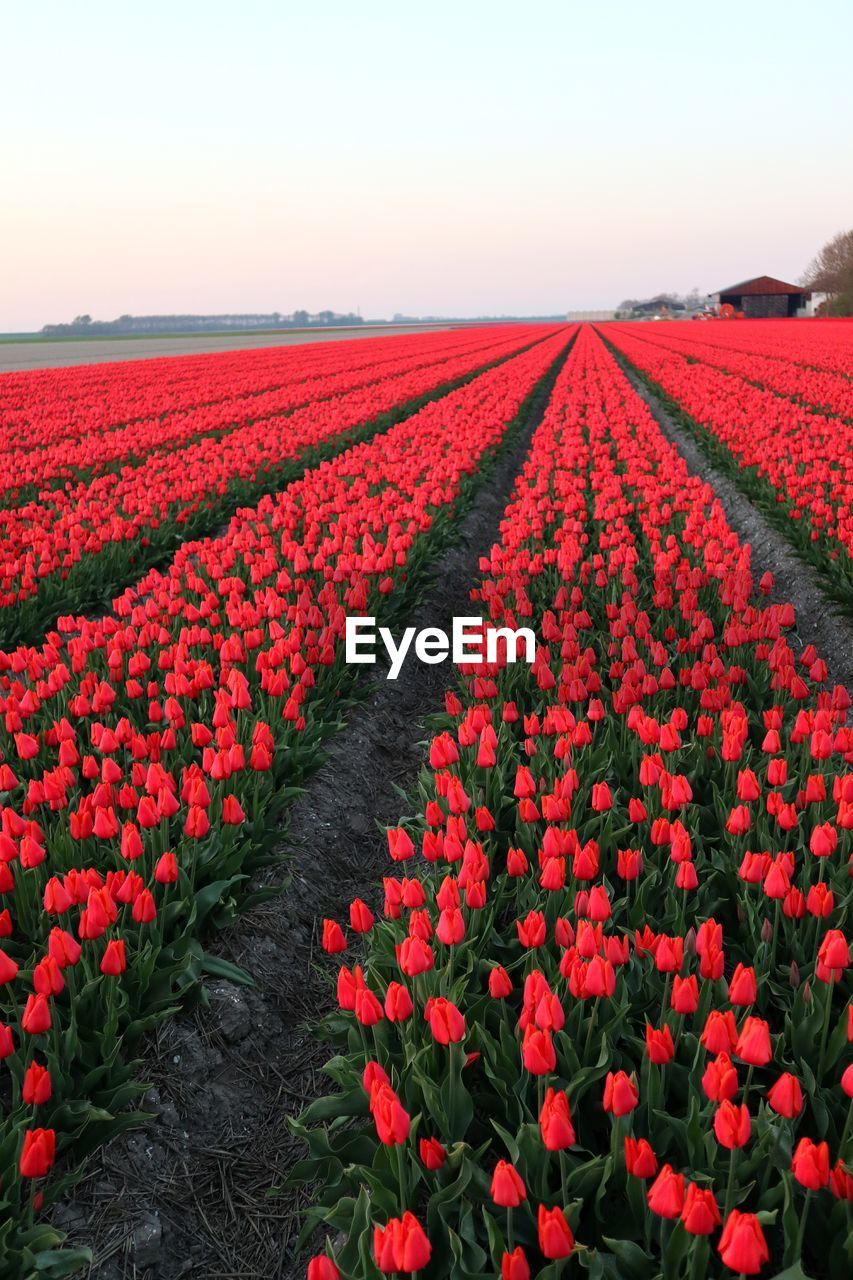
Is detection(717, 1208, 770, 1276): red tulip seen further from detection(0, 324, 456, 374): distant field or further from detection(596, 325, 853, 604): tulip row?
detection(0, 324, 456, 374): distant field

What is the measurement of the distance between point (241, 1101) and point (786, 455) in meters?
9.69

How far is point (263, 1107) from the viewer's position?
3.32m

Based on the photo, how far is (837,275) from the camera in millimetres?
72750

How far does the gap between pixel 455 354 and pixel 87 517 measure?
91.1ft

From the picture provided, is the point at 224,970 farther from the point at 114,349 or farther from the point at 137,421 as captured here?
the point at 114,349

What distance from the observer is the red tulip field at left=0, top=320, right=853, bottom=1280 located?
2146 millimetres

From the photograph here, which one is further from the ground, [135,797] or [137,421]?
[137,421]

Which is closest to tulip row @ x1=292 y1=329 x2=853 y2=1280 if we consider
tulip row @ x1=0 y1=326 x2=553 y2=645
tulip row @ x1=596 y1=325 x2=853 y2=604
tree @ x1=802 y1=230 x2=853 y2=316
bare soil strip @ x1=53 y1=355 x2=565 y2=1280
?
bare soil strip @ x1=53 y1=355 x2=565 y2=1280

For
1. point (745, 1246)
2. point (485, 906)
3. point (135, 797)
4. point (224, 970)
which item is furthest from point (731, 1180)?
point (135, 797)

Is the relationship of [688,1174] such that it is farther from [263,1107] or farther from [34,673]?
[34,673]

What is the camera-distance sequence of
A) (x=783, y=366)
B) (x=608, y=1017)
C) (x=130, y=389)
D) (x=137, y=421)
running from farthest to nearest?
1. (x=130, y=389)
2. (x=783, y=366)
3. (x=137, y=421)
4. (x=608, y=1017)

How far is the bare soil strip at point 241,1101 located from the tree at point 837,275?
7704 cm

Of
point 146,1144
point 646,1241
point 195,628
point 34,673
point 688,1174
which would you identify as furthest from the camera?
point 195,628

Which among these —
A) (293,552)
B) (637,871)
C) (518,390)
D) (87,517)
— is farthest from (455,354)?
(637,871)
